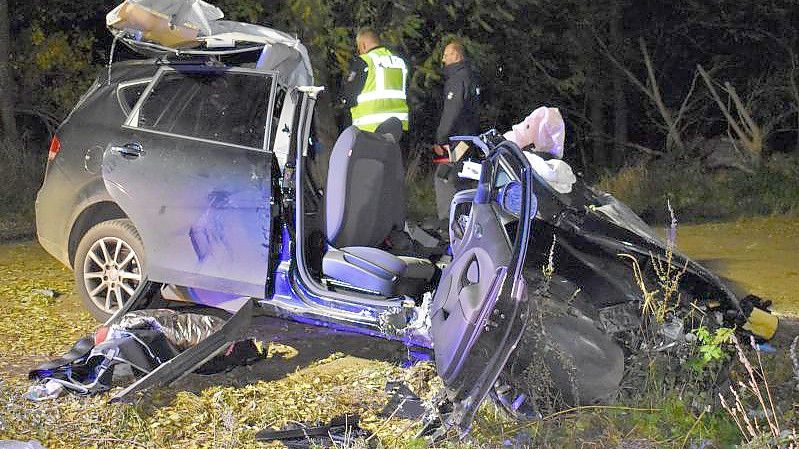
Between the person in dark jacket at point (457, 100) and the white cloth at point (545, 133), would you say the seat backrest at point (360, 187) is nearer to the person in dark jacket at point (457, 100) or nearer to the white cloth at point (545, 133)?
the white cloth at point (545, 133)

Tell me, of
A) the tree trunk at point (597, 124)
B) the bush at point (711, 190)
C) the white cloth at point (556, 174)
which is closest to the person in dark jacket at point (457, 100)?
the white cloth at point (556, 174)

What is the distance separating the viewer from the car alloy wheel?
6.04 metres

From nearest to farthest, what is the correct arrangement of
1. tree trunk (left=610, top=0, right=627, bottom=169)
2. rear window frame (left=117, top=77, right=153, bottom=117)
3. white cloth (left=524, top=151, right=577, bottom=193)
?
white cloth (left=524, top=151, right=577, bottom=193) → rear window frame (left=117, top=77, right=153, bottom=117) → tree trunk (left=610, top=0, right=627, bottom=169)

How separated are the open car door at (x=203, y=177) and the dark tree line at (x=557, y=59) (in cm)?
537

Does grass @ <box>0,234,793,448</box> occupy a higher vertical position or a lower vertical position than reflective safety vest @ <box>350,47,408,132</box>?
lower

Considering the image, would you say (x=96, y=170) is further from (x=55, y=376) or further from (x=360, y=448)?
(x=360, y=448)

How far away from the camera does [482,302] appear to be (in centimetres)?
406

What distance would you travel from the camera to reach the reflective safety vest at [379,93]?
812 centimetres

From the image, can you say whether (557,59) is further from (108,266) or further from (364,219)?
(108,266)

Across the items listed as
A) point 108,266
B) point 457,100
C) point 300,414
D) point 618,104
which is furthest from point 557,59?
point 300,414

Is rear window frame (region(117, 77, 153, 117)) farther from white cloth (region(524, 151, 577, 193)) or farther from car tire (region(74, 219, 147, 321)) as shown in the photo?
white cloth (region(524, 151, 577, 193))

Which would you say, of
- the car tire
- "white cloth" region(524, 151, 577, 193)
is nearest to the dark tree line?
the car tire

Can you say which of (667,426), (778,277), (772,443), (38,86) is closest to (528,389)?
(667,426)

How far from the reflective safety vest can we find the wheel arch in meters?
2.64
